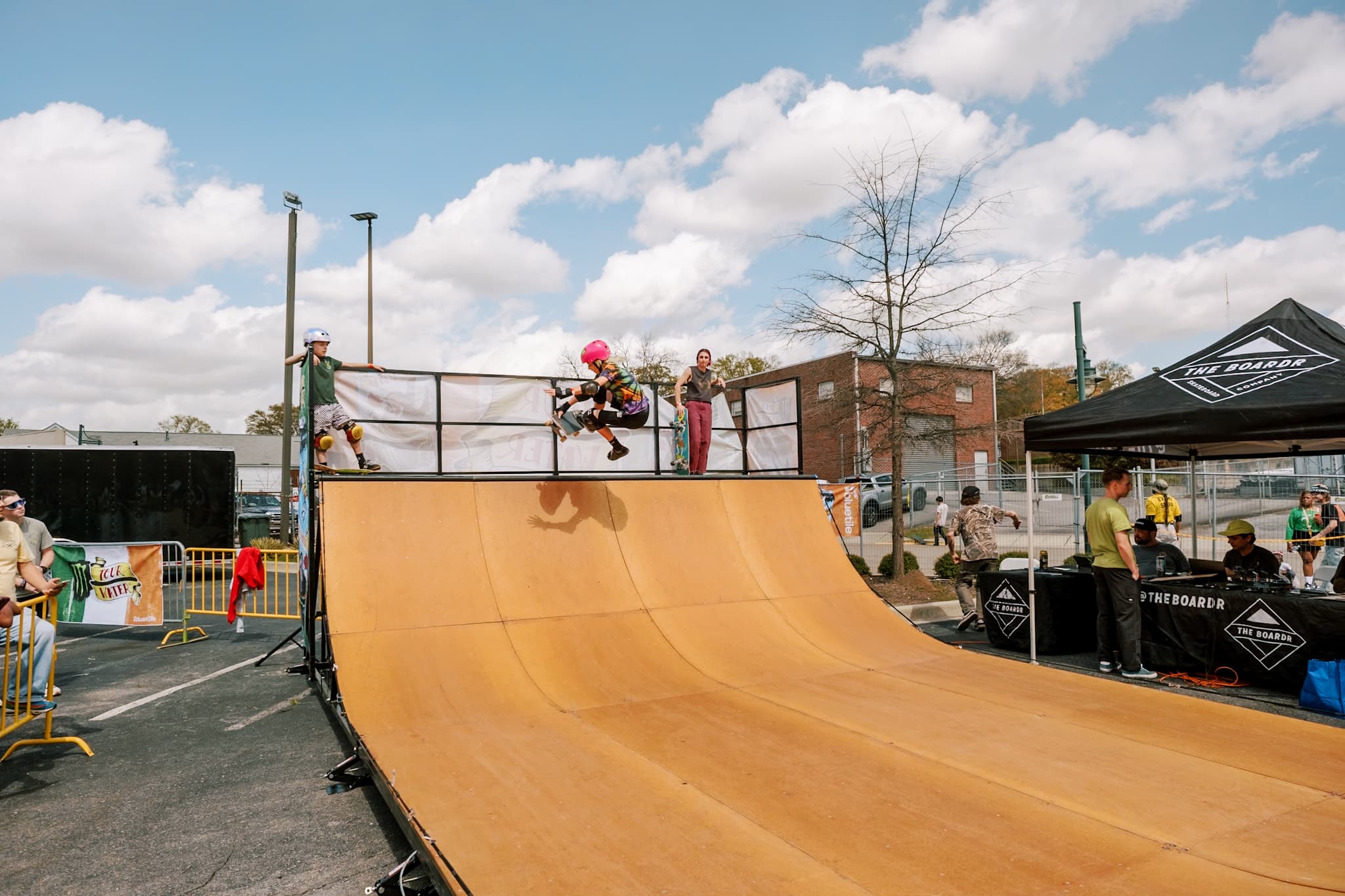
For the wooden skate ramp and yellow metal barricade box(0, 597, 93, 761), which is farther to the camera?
yellow metal barricade box(0, 597, 93, 761)

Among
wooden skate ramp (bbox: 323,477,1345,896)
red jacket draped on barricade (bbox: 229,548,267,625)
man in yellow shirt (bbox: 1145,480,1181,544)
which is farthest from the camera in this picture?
man in yellow shirt (bbox: 1145,480,1181,544)

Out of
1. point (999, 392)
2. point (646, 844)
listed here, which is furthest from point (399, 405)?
point (999, 392)

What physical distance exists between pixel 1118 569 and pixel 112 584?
39.0ft

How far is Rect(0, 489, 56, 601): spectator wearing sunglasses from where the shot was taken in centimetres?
661

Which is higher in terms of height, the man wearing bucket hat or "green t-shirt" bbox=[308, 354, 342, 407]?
→ "green t-shirt" bbox=[308, 354, 342, 407]

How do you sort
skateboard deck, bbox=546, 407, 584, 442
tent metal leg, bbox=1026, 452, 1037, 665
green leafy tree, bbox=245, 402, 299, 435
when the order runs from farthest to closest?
green leafy tree, bbox=245, 402, 299, 435 → tent metal leg, bbox=1026, 452, 1037, 665 → skateboard deck, bbox=546, 407, 584, 442

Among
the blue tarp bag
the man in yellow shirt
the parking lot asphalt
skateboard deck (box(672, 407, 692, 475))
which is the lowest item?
the parking lot asphalt

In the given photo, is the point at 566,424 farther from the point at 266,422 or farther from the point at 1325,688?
the point at 266,422

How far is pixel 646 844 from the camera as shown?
11.3 feet

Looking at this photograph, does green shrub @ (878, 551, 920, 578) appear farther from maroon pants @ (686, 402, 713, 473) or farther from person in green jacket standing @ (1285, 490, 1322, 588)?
maroon pants @ (686, 402, 713, 473)

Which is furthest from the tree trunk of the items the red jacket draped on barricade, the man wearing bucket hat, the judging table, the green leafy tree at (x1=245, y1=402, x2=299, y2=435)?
the green leafy tree at (x1=245, y1=402, x2=299, y2=435)

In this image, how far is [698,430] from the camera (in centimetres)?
991

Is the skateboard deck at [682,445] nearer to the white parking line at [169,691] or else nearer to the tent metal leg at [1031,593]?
the tent metal leg at [1031,593]

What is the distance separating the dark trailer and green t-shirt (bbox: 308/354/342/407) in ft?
29.9
